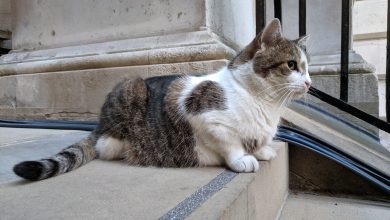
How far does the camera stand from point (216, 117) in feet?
2.82

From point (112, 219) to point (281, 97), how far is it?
1.94 feet

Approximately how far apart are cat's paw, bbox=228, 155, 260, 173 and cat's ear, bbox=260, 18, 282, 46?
0.35 meters

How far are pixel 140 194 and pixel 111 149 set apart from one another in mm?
380

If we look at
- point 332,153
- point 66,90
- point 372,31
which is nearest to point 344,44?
point 332,153

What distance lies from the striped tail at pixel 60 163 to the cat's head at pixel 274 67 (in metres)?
0.53

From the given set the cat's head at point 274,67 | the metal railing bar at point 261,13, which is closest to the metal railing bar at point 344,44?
the metal railing bar at point 261,13

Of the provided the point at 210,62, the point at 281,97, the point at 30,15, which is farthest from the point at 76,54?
the point at 281,97

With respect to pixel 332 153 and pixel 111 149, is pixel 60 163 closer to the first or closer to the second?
pixel 111 149

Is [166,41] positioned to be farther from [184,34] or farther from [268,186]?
[268,186]

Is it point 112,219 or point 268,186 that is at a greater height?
point 112,219

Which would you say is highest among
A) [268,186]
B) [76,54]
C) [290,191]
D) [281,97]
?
[76,54]

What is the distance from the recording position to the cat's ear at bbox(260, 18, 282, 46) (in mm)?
903

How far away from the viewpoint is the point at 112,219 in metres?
0.52

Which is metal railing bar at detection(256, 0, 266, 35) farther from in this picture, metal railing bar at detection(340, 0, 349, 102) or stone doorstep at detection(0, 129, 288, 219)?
stone doorstep at detection(0, 129, 288, 219)
